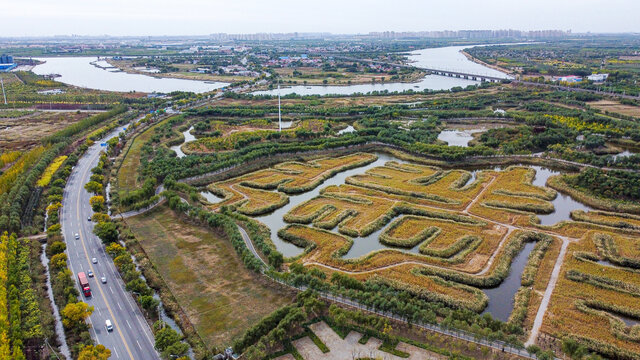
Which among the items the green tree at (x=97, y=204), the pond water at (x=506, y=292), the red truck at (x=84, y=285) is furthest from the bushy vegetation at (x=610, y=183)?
the green tree at (x=97, y=204)

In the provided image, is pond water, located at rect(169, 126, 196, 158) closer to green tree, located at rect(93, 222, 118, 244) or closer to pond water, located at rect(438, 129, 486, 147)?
green tree, located at rect(93, 222, 118, 244)

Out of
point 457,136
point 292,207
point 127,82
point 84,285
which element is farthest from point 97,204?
point 127,82

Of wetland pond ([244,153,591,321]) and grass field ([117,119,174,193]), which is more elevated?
grass field ([117,119,174,193])

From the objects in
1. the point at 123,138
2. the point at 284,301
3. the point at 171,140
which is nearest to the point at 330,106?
the point at 171,140

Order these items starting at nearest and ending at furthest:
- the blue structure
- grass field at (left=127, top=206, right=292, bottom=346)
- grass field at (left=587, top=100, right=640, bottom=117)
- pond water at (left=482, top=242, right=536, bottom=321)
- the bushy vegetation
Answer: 1. grass field at (left=127, top=206, right=292, bottom=346)
2. pond water at (left=482, top=242, right=536, bottom=321)
3. the bushy vegetation
4. grass field at (left=587, top=100, right=640, bottom=117)
5. the blue structure

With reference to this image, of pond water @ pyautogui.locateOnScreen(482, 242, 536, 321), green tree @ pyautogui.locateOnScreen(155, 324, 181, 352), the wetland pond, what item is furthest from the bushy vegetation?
green tree @ pyautogui.locateOnScreen(155, 324, 181, 352)

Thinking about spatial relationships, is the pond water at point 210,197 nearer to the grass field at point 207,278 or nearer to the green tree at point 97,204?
the grass field at point 207,278

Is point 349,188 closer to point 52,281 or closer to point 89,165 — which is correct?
point 52,281

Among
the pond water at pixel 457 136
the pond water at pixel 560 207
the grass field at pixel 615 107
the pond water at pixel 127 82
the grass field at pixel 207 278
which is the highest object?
the pond water at pixel 127 82
